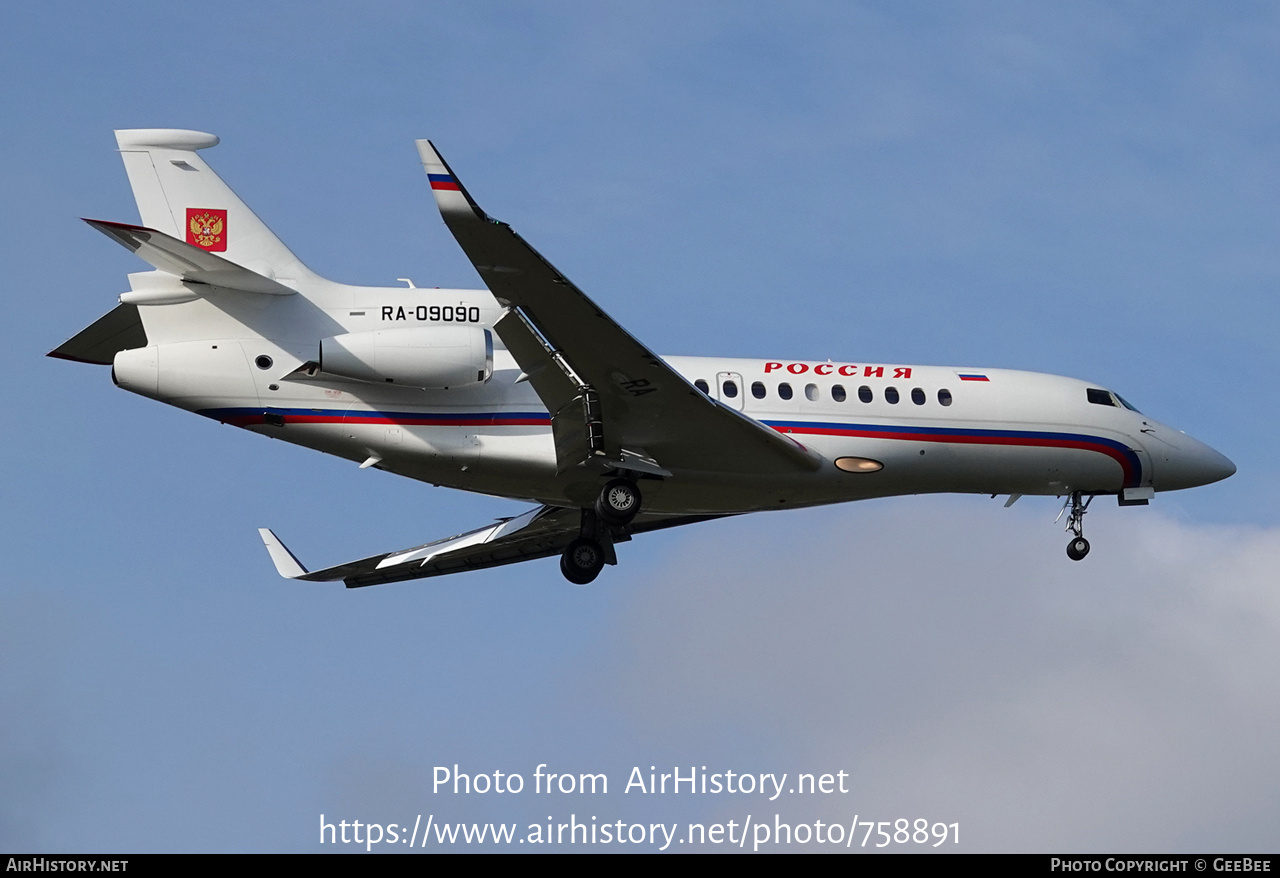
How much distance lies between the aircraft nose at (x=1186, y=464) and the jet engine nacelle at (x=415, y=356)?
11577mm

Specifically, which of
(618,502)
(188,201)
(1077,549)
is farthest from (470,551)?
(1077,549)

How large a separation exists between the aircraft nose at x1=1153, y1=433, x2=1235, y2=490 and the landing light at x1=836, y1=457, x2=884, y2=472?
531cm

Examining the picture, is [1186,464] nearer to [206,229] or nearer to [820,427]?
[820,427]

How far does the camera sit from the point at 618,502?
81.7ft

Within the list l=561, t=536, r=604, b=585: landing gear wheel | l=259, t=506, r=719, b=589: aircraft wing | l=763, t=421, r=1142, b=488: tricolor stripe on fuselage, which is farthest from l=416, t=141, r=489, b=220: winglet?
l=259, t=506, r=719, b=589: aircraft wing

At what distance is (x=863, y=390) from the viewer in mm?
26125

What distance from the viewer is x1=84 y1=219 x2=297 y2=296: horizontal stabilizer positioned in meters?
22.9

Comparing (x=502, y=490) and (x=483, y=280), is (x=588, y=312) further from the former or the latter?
(x=502, y=490)

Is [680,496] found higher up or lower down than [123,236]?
lower down

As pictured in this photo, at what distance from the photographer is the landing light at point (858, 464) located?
84.2 feet

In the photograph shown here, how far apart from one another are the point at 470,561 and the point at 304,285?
7.38 metres

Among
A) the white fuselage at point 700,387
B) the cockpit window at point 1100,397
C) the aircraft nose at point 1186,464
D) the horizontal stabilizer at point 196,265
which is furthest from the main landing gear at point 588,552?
the aircraft nose at point 1186,464

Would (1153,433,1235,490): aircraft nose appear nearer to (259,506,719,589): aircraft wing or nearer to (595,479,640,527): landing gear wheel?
(259,506,719,589): aircraft wing
